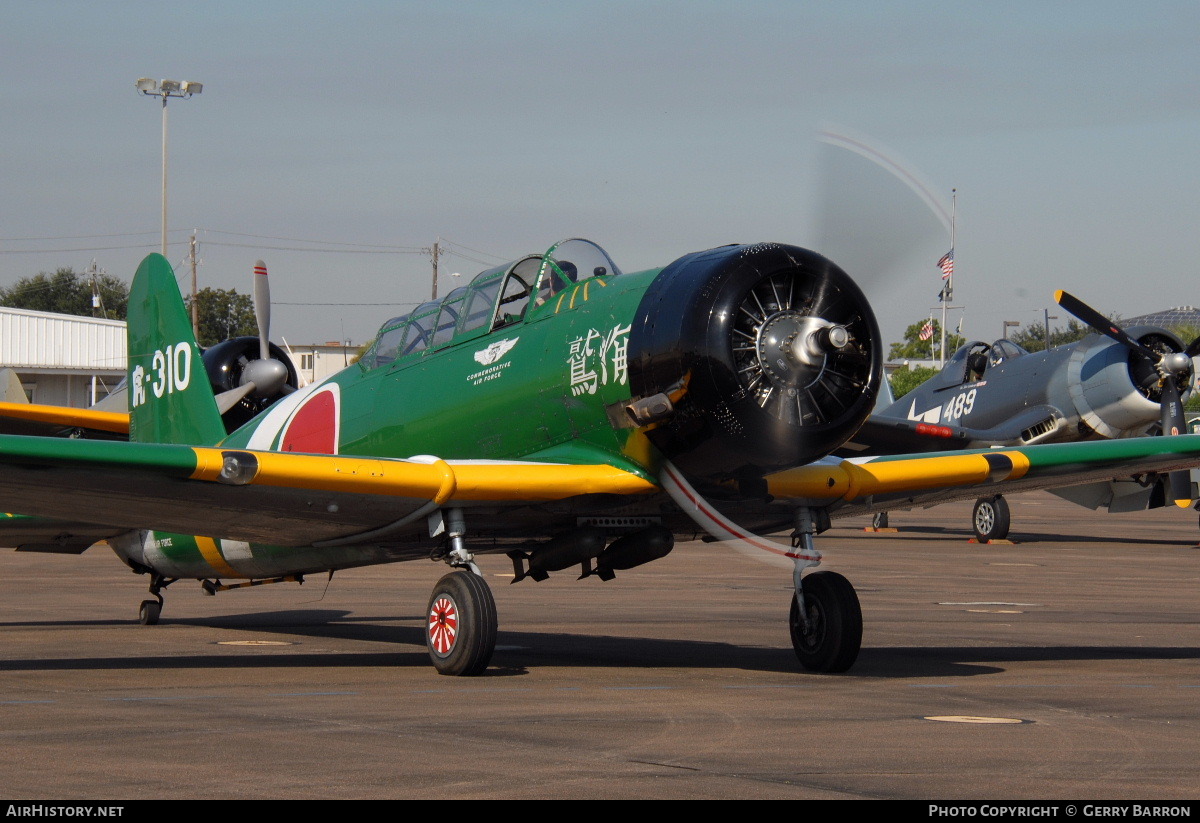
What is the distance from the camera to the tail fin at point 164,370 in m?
12.8

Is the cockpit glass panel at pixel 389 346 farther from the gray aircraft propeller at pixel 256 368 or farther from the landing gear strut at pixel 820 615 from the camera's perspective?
the gray aircraft propeller at pixel 256 368

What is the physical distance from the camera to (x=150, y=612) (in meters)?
13.4

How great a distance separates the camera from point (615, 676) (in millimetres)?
9297

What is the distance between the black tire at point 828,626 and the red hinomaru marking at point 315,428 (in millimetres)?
4208

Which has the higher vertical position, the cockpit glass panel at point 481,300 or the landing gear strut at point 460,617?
the cockpit glass panel at point 481,300

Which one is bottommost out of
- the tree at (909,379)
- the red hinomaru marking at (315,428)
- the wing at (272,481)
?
the wing at (272,481)

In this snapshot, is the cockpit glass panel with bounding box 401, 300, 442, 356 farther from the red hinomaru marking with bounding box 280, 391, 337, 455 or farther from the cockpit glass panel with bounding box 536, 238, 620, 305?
the cockpit glass panel with bounding box 536, 238, 620, 305

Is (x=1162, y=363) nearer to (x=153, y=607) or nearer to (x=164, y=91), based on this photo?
(x=153, y=607)

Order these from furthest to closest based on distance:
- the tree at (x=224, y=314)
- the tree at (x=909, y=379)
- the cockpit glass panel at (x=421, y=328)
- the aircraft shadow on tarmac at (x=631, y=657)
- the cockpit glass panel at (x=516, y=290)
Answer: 1. the tree at (x=224, y=314)
2. the tree at (x=909, y=379)
3. the cockpit glass panel at (x=421, y=328)
4. the cockpit glass panel at (x=516, y=290)
5. the aircraft shadow on tarmac at (x=631, y=657)

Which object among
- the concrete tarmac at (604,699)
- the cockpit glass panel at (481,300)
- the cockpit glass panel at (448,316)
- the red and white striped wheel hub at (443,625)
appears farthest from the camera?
the cockpit glass panel at (448,316)

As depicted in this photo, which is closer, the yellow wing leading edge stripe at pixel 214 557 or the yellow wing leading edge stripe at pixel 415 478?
the yellow wing leading edge stripe at pixel 415 478

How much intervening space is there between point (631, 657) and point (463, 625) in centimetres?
210

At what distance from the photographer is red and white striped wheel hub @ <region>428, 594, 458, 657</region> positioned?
9094 millimetres

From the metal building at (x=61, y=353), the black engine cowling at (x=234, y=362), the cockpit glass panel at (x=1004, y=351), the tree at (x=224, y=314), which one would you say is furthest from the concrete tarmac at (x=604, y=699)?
the tree at (x=224, y=314)
